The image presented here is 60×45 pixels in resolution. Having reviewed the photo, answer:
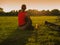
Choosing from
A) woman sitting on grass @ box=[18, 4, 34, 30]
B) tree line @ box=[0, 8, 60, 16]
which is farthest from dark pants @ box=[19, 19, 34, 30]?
tree line @ box=[0, 8, 60, 16]

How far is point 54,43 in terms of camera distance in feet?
8.97

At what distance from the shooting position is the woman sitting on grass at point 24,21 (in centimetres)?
310

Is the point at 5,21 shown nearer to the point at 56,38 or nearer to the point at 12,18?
the point at 12,18

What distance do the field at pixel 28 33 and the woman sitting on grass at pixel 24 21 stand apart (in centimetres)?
7

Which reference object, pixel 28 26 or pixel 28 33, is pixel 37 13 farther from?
pixel 28 33

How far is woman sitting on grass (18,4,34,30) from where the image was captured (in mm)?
3101

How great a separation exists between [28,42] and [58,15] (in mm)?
683

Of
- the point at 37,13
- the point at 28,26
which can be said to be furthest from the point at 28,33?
the point at 37,13

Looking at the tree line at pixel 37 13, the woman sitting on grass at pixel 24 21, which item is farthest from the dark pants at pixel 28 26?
the tree line at pixel 37 13

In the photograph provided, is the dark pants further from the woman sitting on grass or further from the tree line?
the tree line

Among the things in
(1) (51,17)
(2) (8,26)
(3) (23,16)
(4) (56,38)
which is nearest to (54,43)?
(4) (56,38)

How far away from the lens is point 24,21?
3188 millimetres

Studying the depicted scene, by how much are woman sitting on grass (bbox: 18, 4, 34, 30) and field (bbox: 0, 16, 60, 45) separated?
0.23 feet

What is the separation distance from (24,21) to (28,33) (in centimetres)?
21
